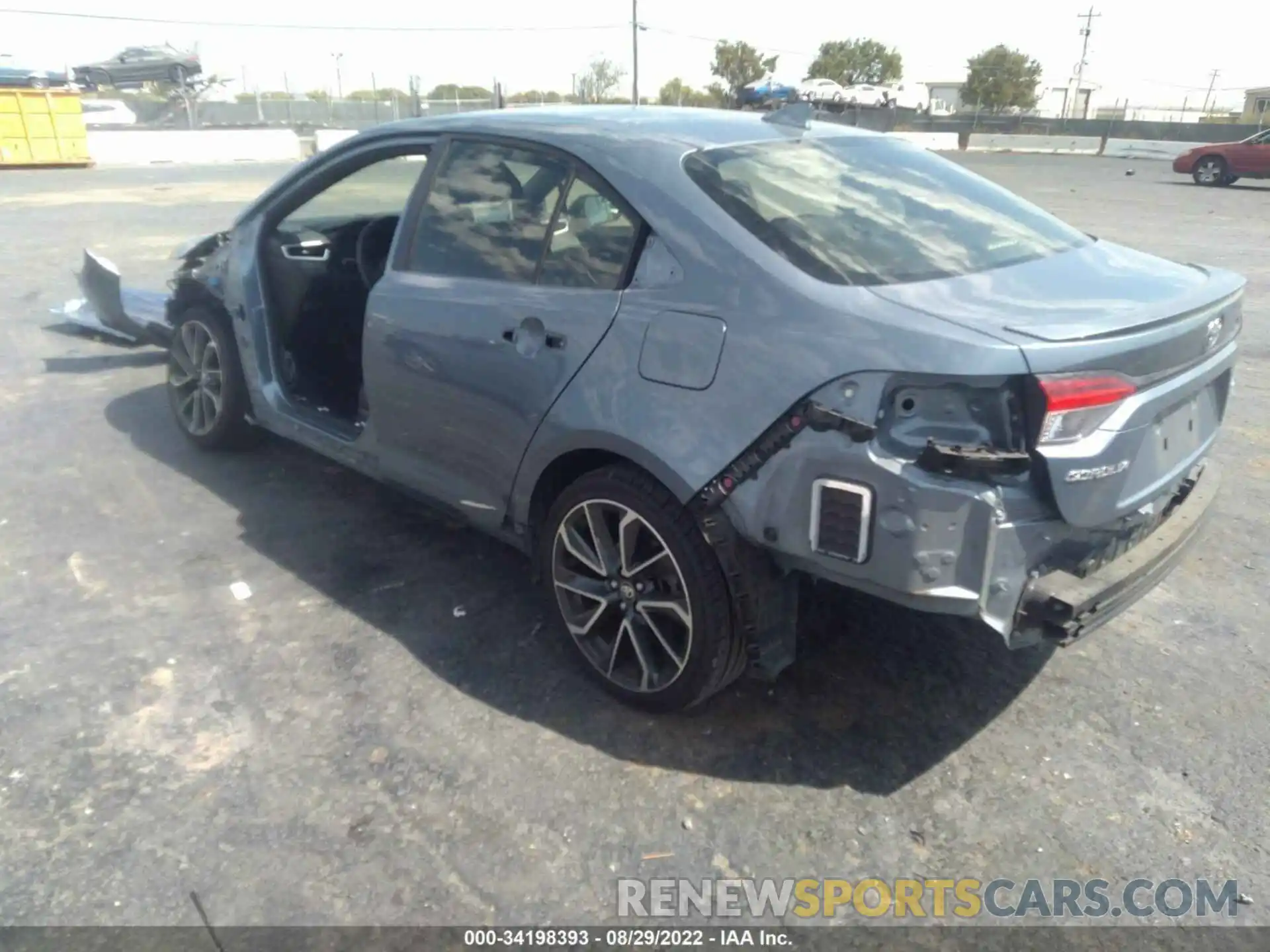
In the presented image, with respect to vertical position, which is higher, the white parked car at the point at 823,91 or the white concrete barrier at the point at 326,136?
the white parked car at the point at 823,91

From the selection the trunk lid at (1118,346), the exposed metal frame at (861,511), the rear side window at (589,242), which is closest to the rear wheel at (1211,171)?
the trunk lid at (1118,346)

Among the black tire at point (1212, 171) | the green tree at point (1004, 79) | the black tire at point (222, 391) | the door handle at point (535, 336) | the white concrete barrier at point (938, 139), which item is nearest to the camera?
the door handle at point (535, 336)

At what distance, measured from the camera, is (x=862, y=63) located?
75188 mm

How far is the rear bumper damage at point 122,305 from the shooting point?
6031 mm

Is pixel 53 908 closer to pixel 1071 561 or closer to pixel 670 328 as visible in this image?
pixel 670 328

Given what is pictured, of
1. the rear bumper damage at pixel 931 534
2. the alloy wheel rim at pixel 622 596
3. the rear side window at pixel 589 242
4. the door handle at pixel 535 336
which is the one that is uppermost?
the rear side window at pixel 589 242

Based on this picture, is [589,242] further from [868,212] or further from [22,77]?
[22,77]

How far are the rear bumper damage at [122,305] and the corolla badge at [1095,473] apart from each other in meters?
5.27

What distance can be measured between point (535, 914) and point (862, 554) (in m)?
1.15

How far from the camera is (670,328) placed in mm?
2682

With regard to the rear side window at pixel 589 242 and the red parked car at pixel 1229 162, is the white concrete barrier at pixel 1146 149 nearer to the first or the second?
the red parked car at pixel 1229 162

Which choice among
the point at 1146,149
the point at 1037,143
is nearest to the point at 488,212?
the point at 1146,149

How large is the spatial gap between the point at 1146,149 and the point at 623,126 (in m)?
41.5

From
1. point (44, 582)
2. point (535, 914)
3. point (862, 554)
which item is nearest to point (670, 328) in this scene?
point (862, 554)
